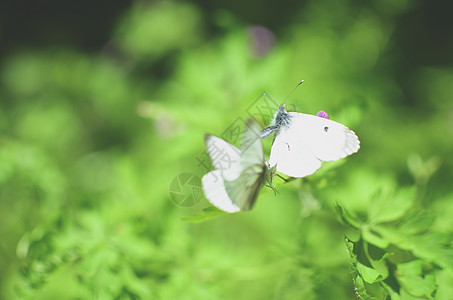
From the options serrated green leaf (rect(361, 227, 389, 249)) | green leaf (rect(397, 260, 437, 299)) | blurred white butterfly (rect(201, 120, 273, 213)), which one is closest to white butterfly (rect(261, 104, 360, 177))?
blurred white butterfly (rect(201, 120, 273, 213))

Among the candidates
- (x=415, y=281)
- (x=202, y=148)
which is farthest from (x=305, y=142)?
(x=202, y=148)

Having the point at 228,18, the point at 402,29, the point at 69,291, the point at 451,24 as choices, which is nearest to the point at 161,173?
the point at 69,291

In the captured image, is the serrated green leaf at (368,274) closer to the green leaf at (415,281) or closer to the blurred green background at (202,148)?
the blurred green background at (202,148)

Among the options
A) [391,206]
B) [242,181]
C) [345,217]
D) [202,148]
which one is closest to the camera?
[242,181]

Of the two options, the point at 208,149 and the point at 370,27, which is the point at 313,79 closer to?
the point at 370,27

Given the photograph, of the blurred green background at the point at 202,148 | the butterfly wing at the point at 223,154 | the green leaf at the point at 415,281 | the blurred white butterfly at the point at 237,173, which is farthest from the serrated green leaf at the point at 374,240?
the butterfly wing at the point at 223,154

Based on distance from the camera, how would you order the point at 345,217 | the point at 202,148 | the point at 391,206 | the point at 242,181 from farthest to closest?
the point at 202,148 → the point at 391,206 → the point at 345,217 → the point at 242,181

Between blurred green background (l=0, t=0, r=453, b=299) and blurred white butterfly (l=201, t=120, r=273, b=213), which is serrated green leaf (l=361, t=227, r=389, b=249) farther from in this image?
blurred white butterfly (l=201, t=120, r=273, b=213)

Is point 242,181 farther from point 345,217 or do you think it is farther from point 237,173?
point 345,217
